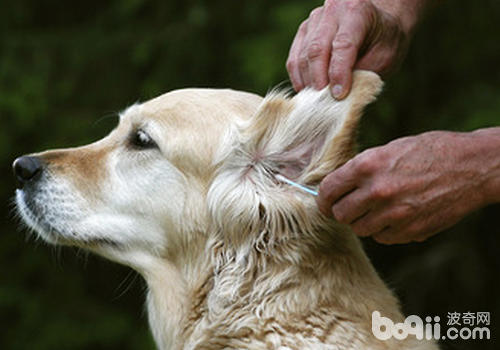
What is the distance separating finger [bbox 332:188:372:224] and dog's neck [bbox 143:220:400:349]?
0.23 m

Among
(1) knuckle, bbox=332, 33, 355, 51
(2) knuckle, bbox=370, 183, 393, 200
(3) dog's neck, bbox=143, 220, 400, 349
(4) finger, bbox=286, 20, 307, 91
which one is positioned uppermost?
(1) knuckle, bbox=332, 33, 355, 51

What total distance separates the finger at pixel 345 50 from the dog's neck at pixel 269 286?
54 cm

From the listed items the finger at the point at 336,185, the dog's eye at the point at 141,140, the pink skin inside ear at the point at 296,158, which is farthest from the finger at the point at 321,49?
the dog's eye at the point at 141,140

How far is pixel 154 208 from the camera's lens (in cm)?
310

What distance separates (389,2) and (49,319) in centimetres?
415

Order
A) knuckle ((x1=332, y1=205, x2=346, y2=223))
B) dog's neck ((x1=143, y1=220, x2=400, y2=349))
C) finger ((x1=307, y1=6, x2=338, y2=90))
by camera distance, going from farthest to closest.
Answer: finger ((x1=307, y1=6, x2=338, y2=90)) → dog's neck ((x1=143, y1=220, x2=400, y2=349)) → knuckle ((x1=332, y1=205, x2=346, y2=223))

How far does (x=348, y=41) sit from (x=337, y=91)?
374mm

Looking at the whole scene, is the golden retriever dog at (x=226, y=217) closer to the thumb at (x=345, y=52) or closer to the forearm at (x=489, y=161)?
the thumb at (x=345, y=52)

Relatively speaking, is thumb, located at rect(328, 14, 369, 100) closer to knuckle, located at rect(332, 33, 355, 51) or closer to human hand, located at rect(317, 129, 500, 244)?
knuckle, located at rect(332, 33, 355, 51)

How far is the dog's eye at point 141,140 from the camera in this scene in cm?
318

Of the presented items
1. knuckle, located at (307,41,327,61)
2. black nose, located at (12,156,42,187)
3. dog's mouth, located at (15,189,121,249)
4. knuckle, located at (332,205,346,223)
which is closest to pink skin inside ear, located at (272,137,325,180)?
knuckle, located at (332,205,346,223)

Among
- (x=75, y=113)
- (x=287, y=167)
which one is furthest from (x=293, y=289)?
(x=75, y=113)

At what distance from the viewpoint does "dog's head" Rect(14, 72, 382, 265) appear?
9.09 feet

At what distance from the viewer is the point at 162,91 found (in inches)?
225
